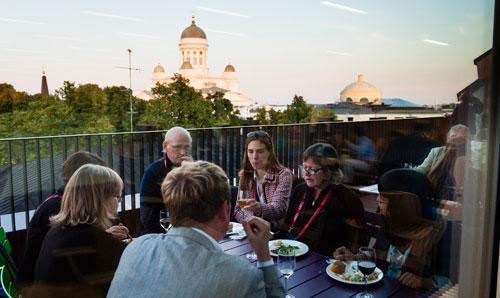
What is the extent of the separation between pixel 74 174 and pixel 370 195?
207cm

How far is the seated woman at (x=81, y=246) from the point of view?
1511 mm

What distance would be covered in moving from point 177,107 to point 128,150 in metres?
0.74

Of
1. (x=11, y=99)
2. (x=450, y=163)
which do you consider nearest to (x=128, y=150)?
(x=11, y=99)

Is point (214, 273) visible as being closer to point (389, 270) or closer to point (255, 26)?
point (389, 270)

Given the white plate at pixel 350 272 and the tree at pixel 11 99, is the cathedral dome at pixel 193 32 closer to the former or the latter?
the tree at pixel 11 99

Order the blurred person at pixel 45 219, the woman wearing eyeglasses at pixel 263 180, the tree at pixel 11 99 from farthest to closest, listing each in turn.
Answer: the woman wearing eyeglasses at pixel 263 180, the blurred person at pixel 45 219, the tree at pixel 11 99

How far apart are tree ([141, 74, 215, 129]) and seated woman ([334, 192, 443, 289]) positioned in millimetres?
993

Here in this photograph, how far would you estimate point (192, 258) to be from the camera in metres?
1.00

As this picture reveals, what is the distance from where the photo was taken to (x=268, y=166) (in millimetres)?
2814

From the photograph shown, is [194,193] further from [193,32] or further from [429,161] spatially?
[429,161]

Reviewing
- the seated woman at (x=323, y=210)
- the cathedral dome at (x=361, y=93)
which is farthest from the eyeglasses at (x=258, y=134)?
the cathedral dome at (x=361, y=93)

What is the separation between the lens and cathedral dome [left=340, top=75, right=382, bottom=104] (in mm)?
2381

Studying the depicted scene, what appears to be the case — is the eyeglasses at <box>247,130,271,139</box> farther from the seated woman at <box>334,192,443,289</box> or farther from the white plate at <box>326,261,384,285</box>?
the white plate at <box>326,261,384,285</box>

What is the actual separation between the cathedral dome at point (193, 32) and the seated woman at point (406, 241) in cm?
122
